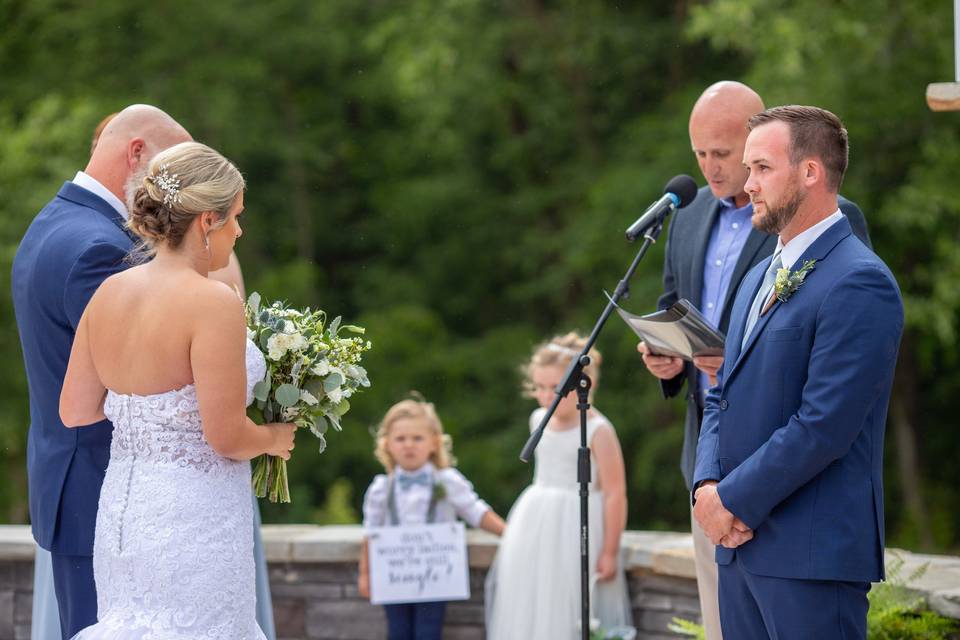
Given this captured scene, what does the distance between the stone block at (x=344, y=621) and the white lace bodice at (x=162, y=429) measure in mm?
2673

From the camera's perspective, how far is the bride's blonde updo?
326cm

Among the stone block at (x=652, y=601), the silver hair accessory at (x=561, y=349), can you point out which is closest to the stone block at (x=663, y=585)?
the stone block at (x=652, y=601)

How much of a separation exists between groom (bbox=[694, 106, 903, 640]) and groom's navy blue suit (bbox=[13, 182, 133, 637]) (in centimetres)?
177

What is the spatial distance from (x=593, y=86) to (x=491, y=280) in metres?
2.46

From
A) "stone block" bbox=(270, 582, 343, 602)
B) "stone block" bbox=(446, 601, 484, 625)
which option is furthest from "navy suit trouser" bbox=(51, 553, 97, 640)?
"stone block" bbox=(446, 601, 484, 625)

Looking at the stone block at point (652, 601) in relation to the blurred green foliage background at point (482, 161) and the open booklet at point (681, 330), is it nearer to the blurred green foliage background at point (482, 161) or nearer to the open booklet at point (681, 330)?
the open booklet at point (681, 330)

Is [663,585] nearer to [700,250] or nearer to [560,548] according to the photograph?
[560,548]

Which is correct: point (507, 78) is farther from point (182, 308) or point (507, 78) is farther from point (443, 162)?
point (182, 308)

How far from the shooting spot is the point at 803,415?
3012 mm

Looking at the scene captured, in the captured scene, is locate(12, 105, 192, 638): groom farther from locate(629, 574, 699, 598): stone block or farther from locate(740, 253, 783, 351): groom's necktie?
locate(629, 574, 699, 598): stone block

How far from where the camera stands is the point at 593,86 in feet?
42.5

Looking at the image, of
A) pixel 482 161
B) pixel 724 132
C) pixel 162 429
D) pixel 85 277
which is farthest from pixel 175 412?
pixel 482 161

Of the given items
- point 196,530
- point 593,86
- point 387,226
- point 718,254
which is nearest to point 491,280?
point 387,226

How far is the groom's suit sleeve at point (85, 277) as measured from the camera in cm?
368
